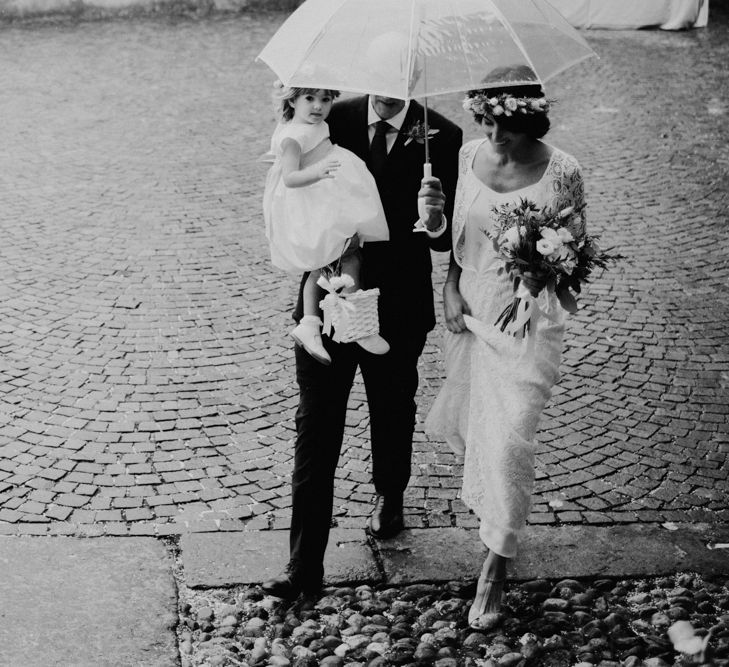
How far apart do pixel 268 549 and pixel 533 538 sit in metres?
1.22

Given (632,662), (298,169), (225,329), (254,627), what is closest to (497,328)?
(298,169)

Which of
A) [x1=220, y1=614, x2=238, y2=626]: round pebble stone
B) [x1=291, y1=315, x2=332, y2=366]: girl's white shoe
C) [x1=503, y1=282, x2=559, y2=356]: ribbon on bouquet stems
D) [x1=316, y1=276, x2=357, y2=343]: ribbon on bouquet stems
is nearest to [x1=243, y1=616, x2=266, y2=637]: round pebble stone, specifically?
[x1=220, y1=614, x2=238, y2=626]: round pebble stone

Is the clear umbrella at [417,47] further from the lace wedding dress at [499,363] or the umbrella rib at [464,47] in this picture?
the lace wedding dress at [499,363]

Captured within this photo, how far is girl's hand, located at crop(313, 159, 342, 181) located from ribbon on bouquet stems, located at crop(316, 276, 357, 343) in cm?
43

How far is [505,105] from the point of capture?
3.91 metres

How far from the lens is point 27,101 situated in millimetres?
11516

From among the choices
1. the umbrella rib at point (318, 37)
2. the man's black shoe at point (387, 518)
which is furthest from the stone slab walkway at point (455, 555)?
the umbrella rib at point (318, 37)

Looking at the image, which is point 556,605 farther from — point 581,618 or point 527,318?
point 527,318

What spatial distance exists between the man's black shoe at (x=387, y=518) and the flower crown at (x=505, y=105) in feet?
5.89

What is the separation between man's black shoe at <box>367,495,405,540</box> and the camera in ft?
15.2

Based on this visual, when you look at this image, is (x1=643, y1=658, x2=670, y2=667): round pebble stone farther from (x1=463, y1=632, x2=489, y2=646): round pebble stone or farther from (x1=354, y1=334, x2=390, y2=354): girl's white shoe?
(x1=354, y1=334, x2=390, y2=354): girl's white shoe

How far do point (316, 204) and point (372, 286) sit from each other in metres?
0.43

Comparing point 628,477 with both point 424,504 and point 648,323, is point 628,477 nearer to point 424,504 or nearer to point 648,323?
point 424,504

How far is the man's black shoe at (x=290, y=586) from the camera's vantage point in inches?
162
